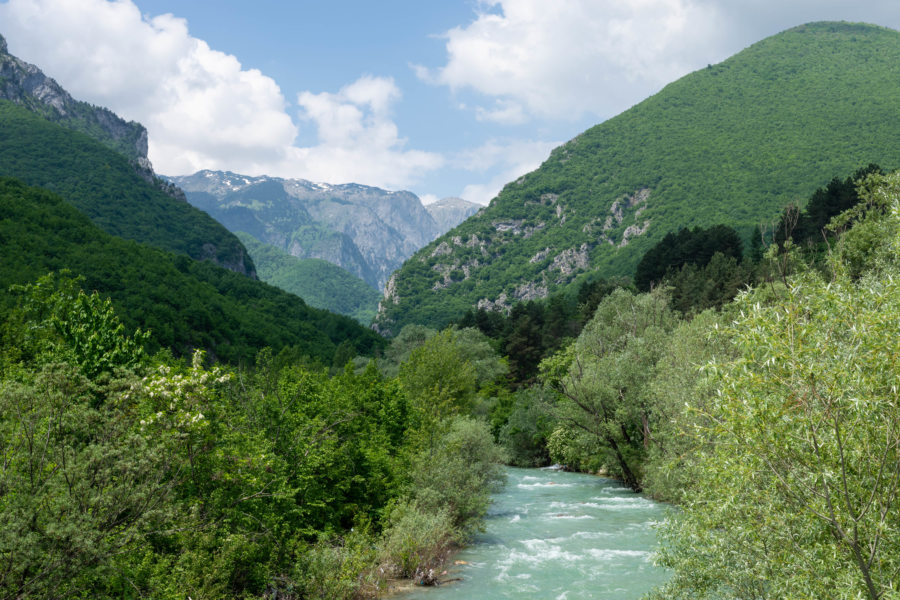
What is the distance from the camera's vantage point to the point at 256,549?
51.9 feet

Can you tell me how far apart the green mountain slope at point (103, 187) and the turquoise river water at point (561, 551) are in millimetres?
148500

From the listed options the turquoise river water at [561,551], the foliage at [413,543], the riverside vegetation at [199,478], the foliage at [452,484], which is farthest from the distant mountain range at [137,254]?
the turquoise river water at [561,551]

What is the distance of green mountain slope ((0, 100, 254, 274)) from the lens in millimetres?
157500

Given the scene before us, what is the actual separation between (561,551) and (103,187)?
17670 cm

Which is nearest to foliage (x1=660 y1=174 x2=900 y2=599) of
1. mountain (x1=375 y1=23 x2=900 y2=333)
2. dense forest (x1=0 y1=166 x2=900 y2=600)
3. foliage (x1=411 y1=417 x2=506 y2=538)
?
dense forest (x1=0 y1=166 x2=900 y2=600)

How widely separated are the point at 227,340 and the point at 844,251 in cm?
8664

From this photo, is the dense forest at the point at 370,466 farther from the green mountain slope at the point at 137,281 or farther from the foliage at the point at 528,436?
the green mountain slope at the point at 137,281

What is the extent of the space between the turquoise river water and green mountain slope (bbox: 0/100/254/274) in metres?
149

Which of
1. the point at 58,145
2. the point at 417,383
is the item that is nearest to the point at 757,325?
the point at 417,383

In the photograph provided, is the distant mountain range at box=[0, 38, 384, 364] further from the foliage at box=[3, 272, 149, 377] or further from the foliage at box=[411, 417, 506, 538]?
the foliage at box=[411, 417, 506, 538]

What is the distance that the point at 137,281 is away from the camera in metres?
85.8

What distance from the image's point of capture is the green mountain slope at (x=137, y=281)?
73000 millimetres

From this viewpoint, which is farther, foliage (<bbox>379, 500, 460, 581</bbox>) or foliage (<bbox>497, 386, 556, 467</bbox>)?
foliage (<bbox>497, 386, 556, 467</bbox>)

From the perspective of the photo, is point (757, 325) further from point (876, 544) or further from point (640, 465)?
point (640, 465)
